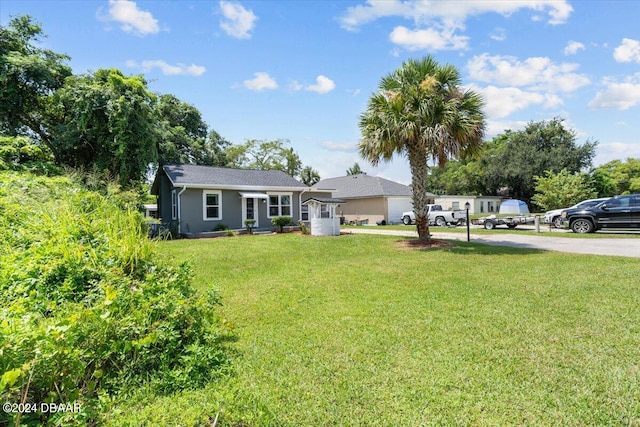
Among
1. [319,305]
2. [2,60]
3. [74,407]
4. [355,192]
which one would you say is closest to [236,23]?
[319,305]

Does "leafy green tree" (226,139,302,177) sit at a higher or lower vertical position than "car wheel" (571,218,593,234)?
higher

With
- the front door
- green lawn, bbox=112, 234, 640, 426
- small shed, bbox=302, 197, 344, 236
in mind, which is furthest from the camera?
the front door

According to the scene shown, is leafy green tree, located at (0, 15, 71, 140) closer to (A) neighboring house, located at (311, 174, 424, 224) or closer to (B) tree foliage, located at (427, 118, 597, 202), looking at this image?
(A) neighboring house, located at (311, 174, 424, 224)

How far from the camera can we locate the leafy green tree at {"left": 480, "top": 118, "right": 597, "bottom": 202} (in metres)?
32.7

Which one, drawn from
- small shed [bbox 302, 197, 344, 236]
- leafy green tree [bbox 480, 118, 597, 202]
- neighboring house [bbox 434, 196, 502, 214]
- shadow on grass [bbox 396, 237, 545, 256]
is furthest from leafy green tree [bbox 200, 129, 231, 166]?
leafy green tree [bbox 480, 118, 597, 202]

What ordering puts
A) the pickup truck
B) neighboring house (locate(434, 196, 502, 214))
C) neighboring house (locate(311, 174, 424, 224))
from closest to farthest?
the pickup truck < neighboring house (locate(311, 174, 424, 224)) < neighboring house (locate(434, 196, 502, 214))

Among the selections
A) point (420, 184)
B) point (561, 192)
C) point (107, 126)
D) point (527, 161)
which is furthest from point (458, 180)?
point (107, 126)

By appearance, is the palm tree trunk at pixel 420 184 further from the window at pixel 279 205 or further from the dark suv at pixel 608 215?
the window at pixel 279 205

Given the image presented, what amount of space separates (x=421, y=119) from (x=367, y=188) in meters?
18.3

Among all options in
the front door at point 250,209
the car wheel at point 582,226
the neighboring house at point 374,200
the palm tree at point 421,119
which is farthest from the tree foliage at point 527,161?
the front door at point 250,209

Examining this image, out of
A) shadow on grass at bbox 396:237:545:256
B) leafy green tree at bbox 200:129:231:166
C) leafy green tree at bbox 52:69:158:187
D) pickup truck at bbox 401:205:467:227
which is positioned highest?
leafy green tree at bbox 200:129:231:166

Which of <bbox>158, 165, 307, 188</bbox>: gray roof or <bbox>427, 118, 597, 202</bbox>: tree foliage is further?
<bbox>427, 118, 597, 202</bbox>: tree foliage

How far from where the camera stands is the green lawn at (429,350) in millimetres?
2465

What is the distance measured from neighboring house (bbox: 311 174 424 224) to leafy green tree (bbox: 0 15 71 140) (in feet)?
58.3
